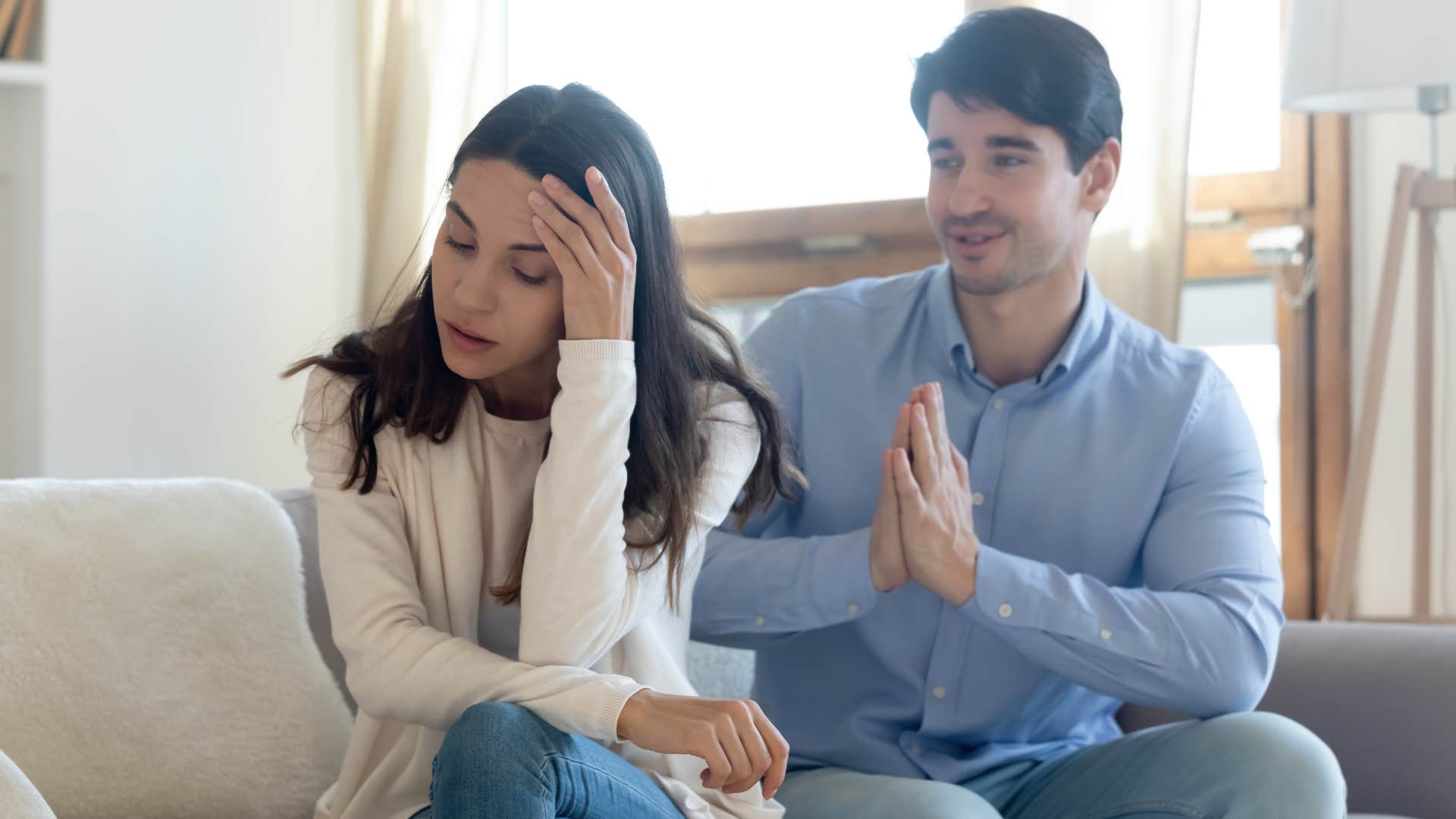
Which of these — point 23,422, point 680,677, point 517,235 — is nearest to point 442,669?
point 680,677

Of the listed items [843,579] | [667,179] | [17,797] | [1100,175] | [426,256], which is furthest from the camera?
[426,256]

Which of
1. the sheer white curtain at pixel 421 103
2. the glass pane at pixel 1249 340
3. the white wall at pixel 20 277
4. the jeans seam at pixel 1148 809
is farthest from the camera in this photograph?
A: the sheer white curtain at pixel 421 103

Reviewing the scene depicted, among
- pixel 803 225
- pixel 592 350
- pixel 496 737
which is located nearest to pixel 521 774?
pixel 496 737

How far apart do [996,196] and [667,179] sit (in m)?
0.87

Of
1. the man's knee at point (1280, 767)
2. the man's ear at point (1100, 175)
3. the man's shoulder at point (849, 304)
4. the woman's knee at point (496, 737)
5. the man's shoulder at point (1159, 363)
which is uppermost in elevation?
the man's ear at point (1100, 175)

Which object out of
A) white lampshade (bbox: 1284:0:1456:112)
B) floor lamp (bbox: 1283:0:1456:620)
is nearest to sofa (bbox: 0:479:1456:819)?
floor lamp (bbox: 1283:0:1456:620)

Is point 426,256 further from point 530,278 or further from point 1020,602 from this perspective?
→ point 1020,602

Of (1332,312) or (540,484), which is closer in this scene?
(540,484)

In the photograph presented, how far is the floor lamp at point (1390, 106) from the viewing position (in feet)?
6.47

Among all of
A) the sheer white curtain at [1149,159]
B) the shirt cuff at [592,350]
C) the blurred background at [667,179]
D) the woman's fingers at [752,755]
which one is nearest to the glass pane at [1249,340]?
the blurred background at [667,179]

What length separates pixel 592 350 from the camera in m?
1.30

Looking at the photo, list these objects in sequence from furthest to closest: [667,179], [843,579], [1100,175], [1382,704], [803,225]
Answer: [803,225] → [667,179] → [1100,175] → [1382,704] → [843,579]

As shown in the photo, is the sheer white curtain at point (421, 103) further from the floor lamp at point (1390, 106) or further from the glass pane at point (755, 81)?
the floor lamp at point (1390, 106)

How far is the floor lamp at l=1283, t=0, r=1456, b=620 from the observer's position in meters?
1.97
